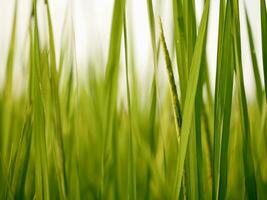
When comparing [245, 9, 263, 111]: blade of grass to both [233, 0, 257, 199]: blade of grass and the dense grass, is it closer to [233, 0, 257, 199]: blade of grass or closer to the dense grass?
the dense grass

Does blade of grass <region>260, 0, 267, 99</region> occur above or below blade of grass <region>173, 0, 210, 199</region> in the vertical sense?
above

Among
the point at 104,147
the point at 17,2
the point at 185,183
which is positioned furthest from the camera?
the point at 17,2

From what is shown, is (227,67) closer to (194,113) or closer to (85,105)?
(194,113)

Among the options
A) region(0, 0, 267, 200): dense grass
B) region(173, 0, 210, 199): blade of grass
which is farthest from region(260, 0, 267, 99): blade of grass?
region(173, 0, 210, 199): blade of grass

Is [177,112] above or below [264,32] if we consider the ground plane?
below

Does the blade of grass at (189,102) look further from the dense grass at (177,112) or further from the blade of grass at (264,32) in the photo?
the blade of grass at (264,32)

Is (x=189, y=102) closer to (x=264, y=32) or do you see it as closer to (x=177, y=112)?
(x=177, y=112)

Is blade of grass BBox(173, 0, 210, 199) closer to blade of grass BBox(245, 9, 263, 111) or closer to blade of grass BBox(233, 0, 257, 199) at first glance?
blade of grass BBox(233, 0, 257, 199)

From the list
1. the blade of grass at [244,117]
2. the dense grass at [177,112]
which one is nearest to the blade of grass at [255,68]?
the dense grass at [177,112]

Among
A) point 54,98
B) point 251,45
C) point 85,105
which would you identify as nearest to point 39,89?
point 54,98

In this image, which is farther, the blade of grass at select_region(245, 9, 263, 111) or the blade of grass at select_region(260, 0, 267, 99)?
the blade of grass at select_region(245, 9, 263, 111)

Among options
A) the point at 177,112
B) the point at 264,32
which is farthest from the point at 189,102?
the point at 264,32
